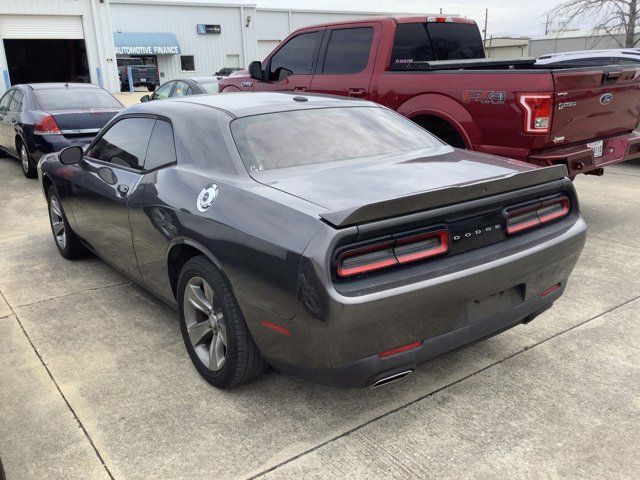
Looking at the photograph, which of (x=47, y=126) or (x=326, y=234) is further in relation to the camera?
(x=47, y=126)

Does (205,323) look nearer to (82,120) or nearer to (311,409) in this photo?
(311,409)

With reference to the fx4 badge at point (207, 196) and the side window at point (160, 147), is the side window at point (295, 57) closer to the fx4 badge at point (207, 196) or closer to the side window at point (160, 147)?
the side window at point (160, 147)

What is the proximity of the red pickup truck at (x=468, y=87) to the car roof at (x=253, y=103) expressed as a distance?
1590 mm

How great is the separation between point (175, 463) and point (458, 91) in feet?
13.6

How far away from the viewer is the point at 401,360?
244 cm

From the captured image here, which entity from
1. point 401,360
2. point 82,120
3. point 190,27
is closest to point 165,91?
point 82,120

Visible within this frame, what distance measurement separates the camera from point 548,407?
286cm

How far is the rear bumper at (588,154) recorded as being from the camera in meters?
4.92

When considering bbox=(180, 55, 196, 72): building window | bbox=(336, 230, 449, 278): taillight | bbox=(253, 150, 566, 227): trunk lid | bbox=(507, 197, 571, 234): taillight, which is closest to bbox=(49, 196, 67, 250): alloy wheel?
bbox=(253, 150, 566, 227): trunk lid

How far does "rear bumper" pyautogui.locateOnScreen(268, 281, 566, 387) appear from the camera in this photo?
7.86 feet

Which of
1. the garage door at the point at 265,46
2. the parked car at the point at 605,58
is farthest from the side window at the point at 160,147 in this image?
the garage door at the point at 265,46

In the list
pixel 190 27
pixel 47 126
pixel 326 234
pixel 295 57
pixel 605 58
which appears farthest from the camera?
pixel 190 27

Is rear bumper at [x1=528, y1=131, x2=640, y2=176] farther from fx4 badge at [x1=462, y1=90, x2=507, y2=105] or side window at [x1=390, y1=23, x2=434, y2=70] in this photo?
side window at [x1=390, y1=23, x2=434, y2=70]

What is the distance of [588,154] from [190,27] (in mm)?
37402
